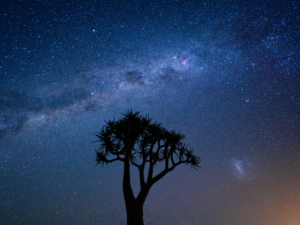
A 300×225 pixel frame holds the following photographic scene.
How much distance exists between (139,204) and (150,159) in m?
3.01

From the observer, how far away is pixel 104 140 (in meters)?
15.0

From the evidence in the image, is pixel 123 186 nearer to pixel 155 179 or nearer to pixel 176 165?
pixel 155 179

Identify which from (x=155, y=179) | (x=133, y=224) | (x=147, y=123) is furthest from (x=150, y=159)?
(x=133, y=224)

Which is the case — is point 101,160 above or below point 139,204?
above

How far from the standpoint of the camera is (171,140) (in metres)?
15.8

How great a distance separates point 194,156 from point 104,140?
6338 millimetres

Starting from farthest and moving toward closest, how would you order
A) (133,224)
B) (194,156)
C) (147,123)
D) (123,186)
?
(194,156) → (147,123) → (123,186) → (133,224)

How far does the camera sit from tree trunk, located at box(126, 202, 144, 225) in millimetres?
13305

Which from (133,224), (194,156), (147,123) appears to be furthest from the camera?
(194,156)

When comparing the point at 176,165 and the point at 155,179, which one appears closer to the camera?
the point at 155,179

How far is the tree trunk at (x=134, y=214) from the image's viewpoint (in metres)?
13.3

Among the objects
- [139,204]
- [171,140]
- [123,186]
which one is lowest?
[139,204]

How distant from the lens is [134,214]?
1350 centimetres

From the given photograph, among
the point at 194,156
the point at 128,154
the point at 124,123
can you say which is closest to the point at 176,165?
the point at 194,156
